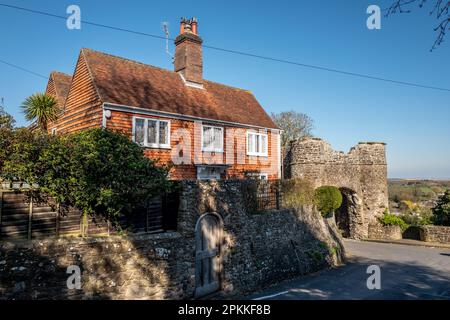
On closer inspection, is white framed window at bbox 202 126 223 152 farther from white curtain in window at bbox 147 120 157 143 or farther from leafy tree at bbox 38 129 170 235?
leafy tree at bbox 38 129 170 235

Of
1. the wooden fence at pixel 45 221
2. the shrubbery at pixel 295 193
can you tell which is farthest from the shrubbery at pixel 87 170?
the shrubbery at pixel 295 193

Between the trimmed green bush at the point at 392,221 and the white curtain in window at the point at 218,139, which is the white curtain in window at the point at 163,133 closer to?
the white curtain in window at the point at 218,139

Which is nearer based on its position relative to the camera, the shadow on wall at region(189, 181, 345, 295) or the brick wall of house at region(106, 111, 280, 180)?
the shadow on wall at region(189, 181, 345, 295)

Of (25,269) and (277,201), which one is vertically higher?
(277,201)

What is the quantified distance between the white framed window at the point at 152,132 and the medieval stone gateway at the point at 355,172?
514 inches

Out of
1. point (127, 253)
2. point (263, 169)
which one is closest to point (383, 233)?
point (263, 169)

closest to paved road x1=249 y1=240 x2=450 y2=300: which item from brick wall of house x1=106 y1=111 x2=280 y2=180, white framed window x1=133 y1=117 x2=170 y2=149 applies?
brick wall of house x1=106 y1=111 x2=280 y2=180

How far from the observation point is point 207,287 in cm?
1070

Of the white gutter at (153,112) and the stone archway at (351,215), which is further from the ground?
the white gutter at (153,112)

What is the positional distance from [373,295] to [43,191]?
1166 centimetres

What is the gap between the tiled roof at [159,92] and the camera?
54.6ft

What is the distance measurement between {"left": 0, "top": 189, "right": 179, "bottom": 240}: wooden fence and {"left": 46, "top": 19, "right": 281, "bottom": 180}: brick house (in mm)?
5181

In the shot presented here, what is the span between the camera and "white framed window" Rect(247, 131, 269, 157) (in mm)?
21989
